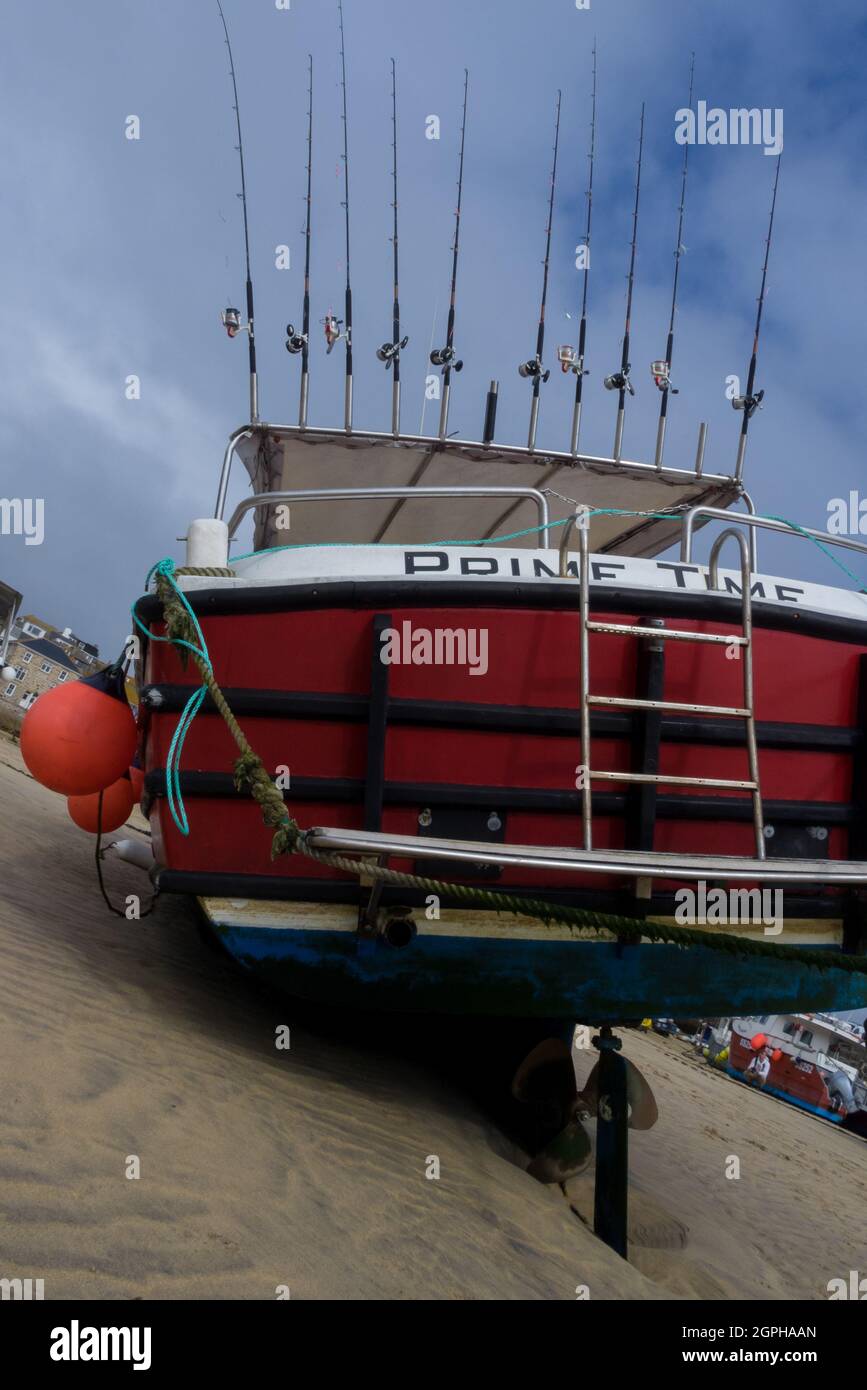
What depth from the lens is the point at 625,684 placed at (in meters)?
3.01

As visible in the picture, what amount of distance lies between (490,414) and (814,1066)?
21258 mm

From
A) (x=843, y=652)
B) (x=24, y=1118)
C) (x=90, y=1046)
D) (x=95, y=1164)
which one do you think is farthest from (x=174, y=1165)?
(x=843, y=652)

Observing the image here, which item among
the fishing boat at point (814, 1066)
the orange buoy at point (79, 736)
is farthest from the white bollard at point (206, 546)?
the fishing boat at point (814, 1066)

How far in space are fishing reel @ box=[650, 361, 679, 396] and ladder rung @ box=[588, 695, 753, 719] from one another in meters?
3.44

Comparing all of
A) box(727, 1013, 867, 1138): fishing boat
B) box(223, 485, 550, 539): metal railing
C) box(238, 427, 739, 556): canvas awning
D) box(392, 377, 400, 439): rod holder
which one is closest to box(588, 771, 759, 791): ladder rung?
box(223, 485, 550, 539): metal railing

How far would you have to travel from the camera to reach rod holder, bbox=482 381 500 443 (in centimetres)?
537

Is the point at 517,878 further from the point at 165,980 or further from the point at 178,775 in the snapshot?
the point at 165,980

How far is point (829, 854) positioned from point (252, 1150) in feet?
7.36

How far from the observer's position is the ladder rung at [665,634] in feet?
9.04

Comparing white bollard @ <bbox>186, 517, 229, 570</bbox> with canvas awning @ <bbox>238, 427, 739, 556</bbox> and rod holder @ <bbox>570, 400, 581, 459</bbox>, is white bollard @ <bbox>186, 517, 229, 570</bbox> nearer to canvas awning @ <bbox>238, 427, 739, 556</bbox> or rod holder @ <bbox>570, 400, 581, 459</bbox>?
canvas awning @ <bbox>238, 427, 739, 556</bbox>

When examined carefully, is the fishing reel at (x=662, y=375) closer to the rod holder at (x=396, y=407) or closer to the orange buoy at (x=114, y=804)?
the rod holder at (x=396, y=407)

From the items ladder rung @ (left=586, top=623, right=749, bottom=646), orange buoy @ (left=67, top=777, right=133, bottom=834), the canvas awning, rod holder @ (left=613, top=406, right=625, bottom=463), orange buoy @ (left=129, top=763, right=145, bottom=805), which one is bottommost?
orange buoy @ (left=67, top=777, right=133, bottom=834)

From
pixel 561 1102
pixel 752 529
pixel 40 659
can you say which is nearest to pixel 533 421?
pixel 752 529

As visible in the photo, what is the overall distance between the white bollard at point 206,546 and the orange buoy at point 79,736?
83 centimetres
